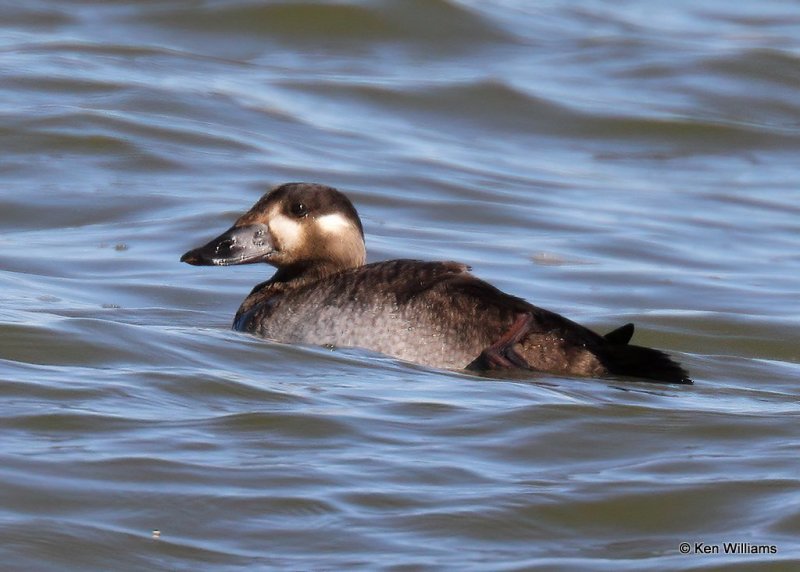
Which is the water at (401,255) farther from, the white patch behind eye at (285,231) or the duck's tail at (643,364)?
the white patch behind eye at (285,231)

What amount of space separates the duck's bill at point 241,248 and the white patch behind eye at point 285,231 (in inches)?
1.8

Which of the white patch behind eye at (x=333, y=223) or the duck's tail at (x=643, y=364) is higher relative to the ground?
the white patch behind eye at (x=333, y=223)

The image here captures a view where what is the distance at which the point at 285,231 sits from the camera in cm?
829

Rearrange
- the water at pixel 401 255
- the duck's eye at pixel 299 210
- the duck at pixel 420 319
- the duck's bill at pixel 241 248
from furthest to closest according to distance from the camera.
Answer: the duck's bill at pixel 241 248, the duck's eye at pixel 299 210, the duck at pixel 420 319, the water at pixel 401 255

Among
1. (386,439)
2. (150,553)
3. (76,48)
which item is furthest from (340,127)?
(150,553)

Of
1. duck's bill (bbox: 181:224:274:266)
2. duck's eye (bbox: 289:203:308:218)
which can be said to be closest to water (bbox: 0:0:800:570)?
duck's bill (bbox: 181:224:274:266)

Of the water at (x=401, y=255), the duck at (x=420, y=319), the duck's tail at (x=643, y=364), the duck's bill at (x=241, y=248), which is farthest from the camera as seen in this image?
the duck's bill at (x=241, y=248)

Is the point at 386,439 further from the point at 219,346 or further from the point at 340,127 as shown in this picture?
the point at 340,127

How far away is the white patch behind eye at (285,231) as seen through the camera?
8.27m

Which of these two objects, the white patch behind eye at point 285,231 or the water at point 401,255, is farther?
the white patch behind eye at point 285,231

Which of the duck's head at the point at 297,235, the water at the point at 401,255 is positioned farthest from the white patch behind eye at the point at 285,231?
the water at the point at 401,255

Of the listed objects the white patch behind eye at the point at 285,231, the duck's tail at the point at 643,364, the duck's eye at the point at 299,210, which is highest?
the duck's eye at the point at 299,210

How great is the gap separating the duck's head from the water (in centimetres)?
41

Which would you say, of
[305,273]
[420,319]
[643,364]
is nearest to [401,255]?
[305,273]
